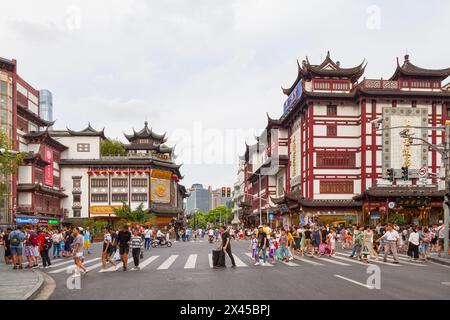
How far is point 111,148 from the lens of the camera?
97062mm

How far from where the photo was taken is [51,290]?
48.0 feet

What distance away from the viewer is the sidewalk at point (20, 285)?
12.7 metres

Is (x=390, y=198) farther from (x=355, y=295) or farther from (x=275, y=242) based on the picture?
(x=355, y=295)

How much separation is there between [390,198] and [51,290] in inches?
1993

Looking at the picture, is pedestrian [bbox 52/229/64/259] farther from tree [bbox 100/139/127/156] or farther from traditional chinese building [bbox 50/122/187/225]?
tree [bbox 100/139/127/156]

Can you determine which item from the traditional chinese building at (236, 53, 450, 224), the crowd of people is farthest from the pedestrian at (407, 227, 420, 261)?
the traditional chinese building at (236, 53, 450, 224)

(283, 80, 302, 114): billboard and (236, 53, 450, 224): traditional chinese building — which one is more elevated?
(283, 80, 302, 114): billboard

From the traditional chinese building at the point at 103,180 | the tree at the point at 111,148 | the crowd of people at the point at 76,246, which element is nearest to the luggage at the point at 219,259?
the crowd of people at the point at 76,246

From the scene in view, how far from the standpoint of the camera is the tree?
95750mm

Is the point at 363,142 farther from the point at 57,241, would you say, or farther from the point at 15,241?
the point at 15,241

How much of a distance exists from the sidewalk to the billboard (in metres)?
51.3

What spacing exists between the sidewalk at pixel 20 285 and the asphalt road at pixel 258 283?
58cm

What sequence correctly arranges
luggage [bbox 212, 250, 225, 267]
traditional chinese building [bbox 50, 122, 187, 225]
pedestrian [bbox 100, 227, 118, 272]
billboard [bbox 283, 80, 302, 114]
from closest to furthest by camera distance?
pedestrian [bbox 100, 227, 118, 272] < luggage [bbox 212, 250, 225, 267] < billboard [bbox 283, 80, 302, 114] < traditional chinese building [bbox 50, 122, 187, 225]
